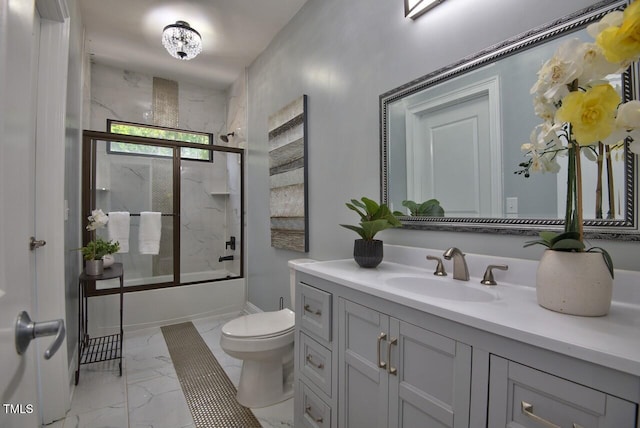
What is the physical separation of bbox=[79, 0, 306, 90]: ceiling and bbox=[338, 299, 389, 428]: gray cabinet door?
2360 mm

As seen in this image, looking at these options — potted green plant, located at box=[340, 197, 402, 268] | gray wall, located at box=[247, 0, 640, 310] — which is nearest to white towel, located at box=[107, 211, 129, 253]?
gray wall, located at box=[247, 0, 640, 310]

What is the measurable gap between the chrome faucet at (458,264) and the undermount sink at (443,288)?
3 centimetres

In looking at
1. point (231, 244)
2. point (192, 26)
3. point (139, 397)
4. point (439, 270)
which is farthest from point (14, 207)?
point (231, 244)

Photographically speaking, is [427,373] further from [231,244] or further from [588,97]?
[231,244]

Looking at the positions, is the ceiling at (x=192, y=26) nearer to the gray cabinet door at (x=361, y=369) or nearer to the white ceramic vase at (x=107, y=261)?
the white ceramic vase at (x=107, y=261)

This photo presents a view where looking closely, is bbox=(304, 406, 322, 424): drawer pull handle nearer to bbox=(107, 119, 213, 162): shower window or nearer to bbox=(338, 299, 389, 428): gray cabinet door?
bbox=(338, 299, 389, 428): gray cabinet door

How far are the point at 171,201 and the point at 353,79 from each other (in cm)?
238

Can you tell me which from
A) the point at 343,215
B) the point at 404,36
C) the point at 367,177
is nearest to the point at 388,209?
the point at 367,177

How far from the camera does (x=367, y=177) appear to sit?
1729mm

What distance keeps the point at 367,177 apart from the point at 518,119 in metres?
0.78

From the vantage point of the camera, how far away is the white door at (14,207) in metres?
0.48

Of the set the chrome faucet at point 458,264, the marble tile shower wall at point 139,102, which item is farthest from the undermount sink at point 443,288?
the marble tile shower wall at point 139,102

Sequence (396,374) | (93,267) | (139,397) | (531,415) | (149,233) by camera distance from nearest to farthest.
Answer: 1. (531,415)
2. (396,374)
3. (139,397)
4. (93,267)
5. (149,233)

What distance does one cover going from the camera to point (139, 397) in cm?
181
